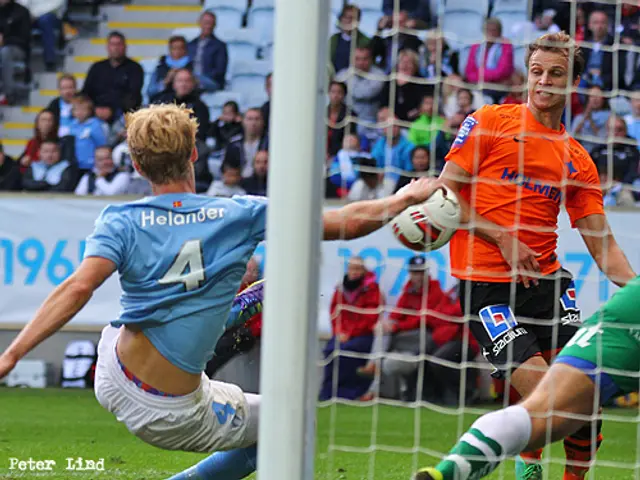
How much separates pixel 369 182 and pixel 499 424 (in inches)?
224

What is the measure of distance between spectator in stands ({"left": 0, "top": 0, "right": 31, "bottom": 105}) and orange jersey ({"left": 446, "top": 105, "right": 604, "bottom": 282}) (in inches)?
325

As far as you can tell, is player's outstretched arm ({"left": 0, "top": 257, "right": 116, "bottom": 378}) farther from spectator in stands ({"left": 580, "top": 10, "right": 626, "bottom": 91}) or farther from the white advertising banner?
spectator in stands ({"left": 580, "top": 10, "right": 626, "bottom": 91})

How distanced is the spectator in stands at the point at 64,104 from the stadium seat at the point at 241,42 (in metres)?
1.58

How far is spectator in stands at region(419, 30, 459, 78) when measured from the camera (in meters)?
9.06

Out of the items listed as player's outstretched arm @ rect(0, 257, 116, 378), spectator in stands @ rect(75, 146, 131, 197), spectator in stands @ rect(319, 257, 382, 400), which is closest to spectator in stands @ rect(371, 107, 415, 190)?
spectator in stands @ rect(319, 257, 382, 400)

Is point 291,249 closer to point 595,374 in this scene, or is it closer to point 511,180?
point 595,374

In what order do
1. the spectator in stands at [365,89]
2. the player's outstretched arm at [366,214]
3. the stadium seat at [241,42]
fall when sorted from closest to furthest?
the player's outstretched arm at [366,214] → the spectator in stands at [365,89] → the stadium seat at [241,42]

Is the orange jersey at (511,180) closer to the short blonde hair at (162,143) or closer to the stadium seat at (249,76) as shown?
the short blonde hair at (162,143)

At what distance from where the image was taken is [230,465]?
14.8 feet

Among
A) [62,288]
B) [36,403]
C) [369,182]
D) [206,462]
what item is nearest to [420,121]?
[369,182]

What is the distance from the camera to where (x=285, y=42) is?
11.5ft

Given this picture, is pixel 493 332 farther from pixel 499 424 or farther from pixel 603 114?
pixel 603 114

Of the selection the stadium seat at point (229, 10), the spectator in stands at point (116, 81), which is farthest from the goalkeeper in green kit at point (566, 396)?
the stadium seat at point (229, 10)

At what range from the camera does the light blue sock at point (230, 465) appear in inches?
177
